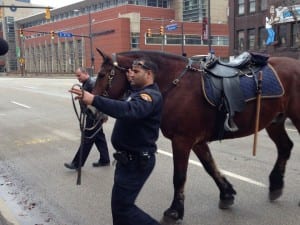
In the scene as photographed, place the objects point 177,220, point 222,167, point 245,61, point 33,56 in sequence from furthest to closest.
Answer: point 33,56, point 222,167, point 245,61, point 177,220

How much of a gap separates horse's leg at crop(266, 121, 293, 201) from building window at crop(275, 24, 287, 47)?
3080 cm

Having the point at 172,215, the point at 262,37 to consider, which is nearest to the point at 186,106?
the point at 172,215

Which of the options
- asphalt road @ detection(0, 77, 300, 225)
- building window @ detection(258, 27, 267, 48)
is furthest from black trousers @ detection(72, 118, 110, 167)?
building window @ detection(258, 27, 267, 48)

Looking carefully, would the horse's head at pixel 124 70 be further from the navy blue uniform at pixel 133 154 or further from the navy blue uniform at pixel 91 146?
the navy blue uniform at pixel 91 146

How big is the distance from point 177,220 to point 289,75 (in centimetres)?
216

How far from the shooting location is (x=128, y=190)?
3.52m

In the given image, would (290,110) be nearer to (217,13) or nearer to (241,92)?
(241,92)

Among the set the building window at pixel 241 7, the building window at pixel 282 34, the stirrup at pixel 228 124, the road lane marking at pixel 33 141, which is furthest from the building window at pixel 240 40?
the stirrup at pixel 228 124

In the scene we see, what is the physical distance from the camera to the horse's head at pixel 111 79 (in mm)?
4281

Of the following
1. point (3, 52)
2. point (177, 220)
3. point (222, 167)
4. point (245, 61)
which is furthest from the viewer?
point (222, 167)

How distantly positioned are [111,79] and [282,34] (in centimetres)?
3296

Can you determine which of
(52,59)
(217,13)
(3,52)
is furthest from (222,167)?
(52,59)

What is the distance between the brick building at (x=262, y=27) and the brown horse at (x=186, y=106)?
25207 mm

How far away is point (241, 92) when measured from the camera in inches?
184
